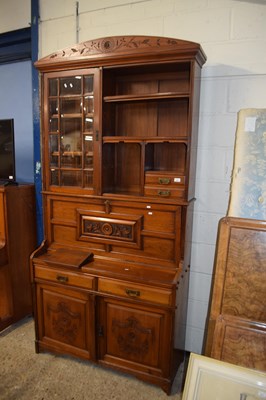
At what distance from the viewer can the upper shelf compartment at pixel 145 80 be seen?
1.72m

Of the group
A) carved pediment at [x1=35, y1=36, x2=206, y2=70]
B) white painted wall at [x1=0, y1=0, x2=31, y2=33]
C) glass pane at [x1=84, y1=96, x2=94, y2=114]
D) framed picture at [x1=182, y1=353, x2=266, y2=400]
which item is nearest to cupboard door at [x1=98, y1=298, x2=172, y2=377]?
framed picture at [x1=182, y1=353, x2=266, y2=400]

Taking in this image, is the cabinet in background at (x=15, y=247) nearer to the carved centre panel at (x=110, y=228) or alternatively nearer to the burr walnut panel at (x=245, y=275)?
the carved centre panel at (x=110, y=228)

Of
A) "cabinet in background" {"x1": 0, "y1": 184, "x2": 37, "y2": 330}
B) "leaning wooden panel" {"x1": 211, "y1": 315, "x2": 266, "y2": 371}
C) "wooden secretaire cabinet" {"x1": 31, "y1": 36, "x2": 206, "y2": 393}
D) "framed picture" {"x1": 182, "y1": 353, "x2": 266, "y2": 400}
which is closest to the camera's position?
"framed picture" {"x1": 182, "y1": 353, "x2": 266, "y2": 400}

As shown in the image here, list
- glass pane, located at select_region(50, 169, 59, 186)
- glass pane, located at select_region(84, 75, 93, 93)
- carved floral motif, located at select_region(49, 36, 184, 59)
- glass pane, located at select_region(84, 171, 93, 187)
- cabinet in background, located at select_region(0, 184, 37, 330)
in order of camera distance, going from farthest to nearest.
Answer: cabinet in background, located at select_region(0, 184, 37, 330) → glass pane, located at select_region(50, 169, 59, 186) → glass pane, located at select_region(84, 171, 93, 187) → glass pane, located at select_region(84, 75, 93, 93) → carved floral motif, located at select_region(49, 36, 184, 59)

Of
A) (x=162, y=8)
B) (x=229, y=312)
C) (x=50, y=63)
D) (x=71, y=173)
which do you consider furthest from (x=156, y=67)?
(x=229, y=312)

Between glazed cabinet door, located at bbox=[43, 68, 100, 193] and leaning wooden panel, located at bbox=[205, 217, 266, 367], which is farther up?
glazed cabinet door, located at bbox=[43, 68, 100, 193]

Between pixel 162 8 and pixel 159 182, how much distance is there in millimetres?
1224

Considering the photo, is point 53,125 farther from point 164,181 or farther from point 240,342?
point 240,342

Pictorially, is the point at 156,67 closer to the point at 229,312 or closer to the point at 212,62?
the point at 212,62

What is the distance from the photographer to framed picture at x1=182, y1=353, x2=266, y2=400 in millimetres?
998

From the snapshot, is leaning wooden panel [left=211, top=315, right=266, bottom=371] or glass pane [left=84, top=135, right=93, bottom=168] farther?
glass pane [left=84, top=135, right=93, bottom=168]

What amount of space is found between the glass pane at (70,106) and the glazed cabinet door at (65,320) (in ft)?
4.04

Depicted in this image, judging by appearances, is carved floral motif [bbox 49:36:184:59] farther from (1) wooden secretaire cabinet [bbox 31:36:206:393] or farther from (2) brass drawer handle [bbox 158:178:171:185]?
(2) brass drawer handle [bbox 158:178:171:185]

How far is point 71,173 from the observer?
6.37ft
